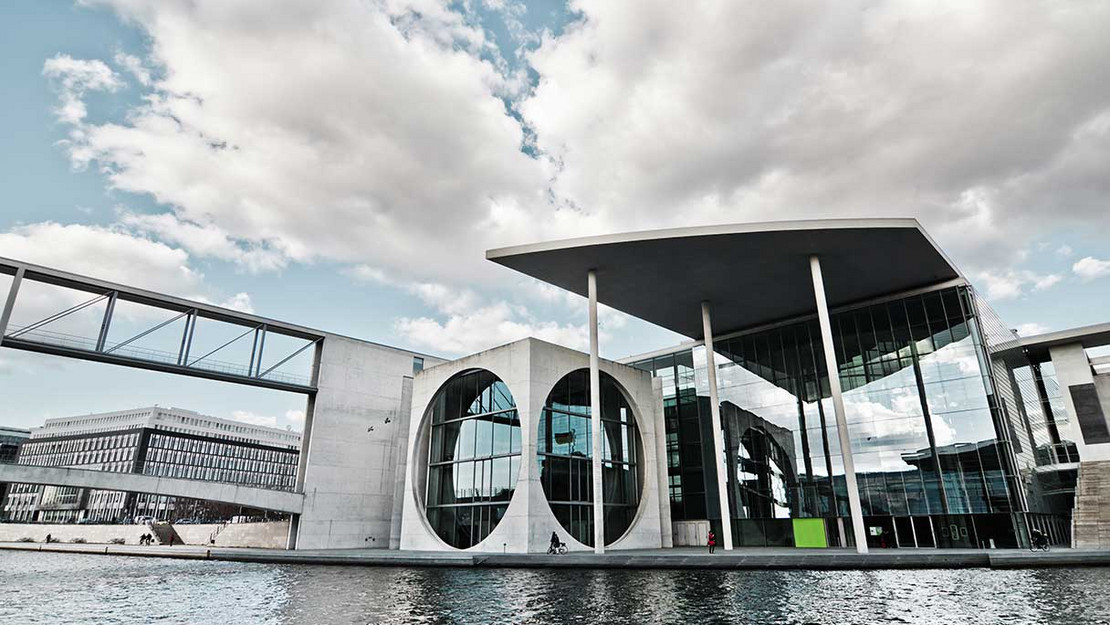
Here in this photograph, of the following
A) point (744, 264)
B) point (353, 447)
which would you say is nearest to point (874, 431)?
point (744, 264)

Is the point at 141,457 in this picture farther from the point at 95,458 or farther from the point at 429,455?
the point at 429,455

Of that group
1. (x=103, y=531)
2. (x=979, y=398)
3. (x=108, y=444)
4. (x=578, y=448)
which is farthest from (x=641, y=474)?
(x=108, y=444)

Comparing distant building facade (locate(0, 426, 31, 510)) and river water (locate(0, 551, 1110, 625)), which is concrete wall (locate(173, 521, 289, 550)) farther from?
distant building facade (locate(0, 426, 31, 510))

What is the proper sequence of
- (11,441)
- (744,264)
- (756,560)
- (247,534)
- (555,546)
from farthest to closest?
(11,441), (247,534), (744,264), (555,546), (756,560)

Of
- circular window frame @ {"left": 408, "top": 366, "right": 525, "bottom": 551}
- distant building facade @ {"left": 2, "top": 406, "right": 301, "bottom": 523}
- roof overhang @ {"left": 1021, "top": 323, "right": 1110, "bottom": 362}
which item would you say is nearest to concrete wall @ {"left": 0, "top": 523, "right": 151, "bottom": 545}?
distant building facade @ {"left": 2, "top": 406, "right": 301, "bottom": 523}

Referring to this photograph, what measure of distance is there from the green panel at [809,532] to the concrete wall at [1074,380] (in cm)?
1466

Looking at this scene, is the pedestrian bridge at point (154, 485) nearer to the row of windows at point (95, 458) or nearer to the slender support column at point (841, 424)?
the slender support column at point (841, 424)

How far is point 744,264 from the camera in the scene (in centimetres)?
2786

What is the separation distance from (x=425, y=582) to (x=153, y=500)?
114 meters

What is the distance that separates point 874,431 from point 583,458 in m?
13.0

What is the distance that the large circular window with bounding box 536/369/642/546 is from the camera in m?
29.2

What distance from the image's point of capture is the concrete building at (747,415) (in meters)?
25.8

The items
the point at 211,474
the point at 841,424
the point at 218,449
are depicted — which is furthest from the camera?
the point at 218,449

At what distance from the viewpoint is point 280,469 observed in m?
131
